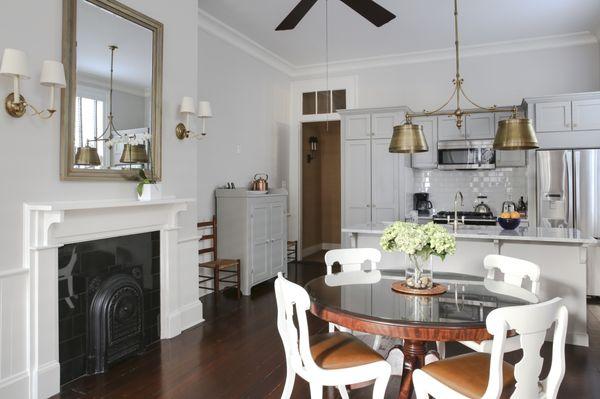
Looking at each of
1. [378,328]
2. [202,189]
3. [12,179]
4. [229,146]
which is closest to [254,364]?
[378,328]

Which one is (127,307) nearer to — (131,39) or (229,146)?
(131,39)

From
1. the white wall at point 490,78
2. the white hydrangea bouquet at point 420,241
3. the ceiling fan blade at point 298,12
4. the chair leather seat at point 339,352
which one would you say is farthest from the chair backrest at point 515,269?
the white wall at point 490,78

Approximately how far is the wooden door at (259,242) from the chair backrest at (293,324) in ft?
9.55

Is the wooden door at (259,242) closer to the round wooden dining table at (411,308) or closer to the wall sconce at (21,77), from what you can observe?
the round wooden dining table at (411,308)

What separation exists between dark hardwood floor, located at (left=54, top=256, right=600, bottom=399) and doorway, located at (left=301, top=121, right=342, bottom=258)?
159 inches

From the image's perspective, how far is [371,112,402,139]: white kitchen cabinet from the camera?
5.80m

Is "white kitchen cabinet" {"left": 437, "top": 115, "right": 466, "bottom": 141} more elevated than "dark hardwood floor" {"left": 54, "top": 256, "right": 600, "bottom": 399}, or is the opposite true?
"white kitchen cabinet" {"left": 437, "top": 115, "right": 466, "bottom": 141}

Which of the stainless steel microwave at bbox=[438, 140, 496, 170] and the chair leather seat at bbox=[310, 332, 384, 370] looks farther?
the stainless steel microwave at bbox=[438, 140, 496, 170]

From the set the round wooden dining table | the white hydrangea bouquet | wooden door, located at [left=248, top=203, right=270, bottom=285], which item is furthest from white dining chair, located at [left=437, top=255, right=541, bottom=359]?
wooden door, located at [left=248, top=203, right=270, bottom=285]

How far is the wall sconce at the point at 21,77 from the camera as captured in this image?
7.35 ft

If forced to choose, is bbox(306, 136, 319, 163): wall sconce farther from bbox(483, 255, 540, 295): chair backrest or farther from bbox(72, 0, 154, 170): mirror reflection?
bbox(483, 255, 540, 295): chair backrest

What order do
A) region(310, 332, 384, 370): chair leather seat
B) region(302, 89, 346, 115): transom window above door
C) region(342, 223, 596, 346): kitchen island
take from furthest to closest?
region(302, 89, 346, 115): transom window above door, region(342, 223, 596, 346): kitchen island, region(310, 332, 384, 370): chair leather seat

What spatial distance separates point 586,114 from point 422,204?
7.29 ft

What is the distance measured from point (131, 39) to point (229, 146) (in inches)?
88.4
